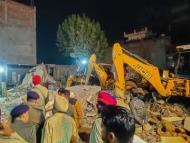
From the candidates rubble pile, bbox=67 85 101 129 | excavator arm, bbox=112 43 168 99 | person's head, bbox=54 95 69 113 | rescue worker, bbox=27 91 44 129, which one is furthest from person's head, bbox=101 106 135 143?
excavator arm, bbox=112 43 168 99

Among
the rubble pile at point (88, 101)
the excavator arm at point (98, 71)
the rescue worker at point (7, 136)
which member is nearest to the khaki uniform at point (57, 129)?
the rescue worker at point (7, 136)

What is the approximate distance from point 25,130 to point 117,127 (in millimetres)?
3626

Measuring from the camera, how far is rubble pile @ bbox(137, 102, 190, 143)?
43.5 ft

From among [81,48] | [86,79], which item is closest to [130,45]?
[81,48]

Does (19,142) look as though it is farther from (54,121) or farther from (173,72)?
(173,72)

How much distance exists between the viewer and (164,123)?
563 inches

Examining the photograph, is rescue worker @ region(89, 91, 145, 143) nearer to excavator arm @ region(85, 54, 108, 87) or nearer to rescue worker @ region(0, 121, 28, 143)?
rescue worker @ region(0, 121, 28, 143)

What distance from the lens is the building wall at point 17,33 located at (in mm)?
39344

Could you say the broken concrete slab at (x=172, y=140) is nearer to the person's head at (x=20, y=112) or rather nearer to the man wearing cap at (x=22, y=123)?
the man wearing cap at (x=22, y=123)

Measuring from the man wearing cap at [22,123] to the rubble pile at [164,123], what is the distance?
689cm

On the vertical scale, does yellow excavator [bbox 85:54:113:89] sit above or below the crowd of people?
above

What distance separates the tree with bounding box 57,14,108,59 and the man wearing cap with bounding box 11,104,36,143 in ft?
134

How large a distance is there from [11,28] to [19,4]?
2592 mm

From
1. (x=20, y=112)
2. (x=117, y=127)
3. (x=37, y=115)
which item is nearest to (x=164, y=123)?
(x=37, y=115)
